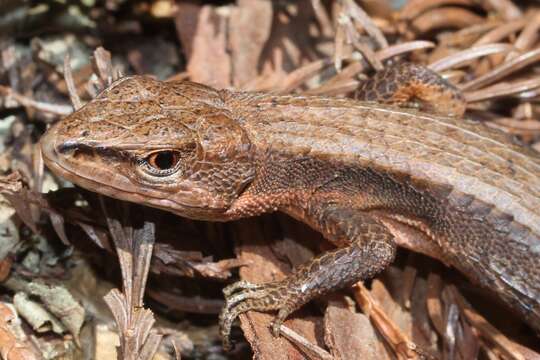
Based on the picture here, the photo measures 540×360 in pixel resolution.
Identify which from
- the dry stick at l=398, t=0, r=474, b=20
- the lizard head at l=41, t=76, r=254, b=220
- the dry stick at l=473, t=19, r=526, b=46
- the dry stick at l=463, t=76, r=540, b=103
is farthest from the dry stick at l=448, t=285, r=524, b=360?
the dry stick at l=398, t=0, r=474, b=20

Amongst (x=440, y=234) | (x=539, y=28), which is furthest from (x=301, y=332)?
(x=539, y=28)

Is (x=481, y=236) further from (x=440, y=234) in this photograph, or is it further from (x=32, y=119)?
(x=32, y=119)

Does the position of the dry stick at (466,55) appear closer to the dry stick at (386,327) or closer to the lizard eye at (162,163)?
the dry stick at (386,327)

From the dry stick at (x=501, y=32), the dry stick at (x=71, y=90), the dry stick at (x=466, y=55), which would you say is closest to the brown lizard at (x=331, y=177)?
the dry stick at (x=71, y=90)

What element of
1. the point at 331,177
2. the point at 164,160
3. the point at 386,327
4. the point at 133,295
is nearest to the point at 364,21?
the point at 331,177

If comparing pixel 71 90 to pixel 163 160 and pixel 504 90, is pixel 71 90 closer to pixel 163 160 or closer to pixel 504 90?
pixel 163 160

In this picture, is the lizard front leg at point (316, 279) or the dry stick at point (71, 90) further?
the dry stick at point (71, 90)

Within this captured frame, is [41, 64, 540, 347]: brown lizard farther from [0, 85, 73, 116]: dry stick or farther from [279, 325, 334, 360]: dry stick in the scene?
[0, 85, 73, 116]: dry stick

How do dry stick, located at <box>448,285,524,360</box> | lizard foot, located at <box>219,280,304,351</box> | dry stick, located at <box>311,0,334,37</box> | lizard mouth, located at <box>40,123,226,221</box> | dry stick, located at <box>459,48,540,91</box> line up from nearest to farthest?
lizard mouth, located at <box>40,123,226,221</box> → lizard foot, located at <box>219,280,304,351</box> → dry stick, located at <box>448,285,524,360</box> → dry stick, located at <box>459,48,540,91</box> → dry stick, located at <box>311,0,334,37</box>

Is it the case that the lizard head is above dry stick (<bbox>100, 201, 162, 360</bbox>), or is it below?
above
